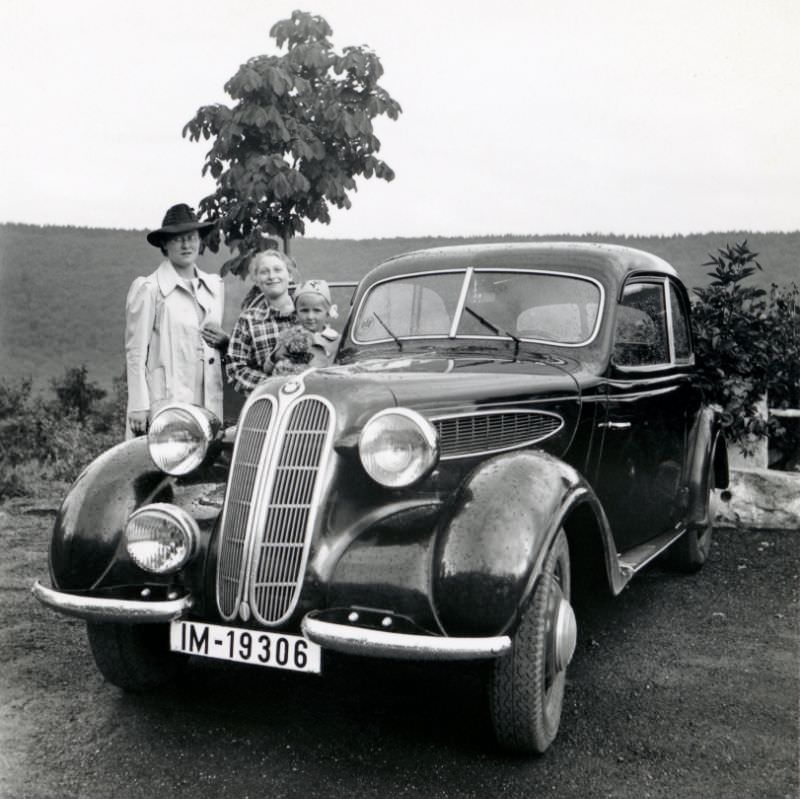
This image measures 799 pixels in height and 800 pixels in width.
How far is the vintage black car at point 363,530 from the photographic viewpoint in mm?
2383

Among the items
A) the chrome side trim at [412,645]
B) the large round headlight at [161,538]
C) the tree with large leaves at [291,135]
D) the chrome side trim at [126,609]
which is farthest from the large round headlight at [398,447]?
the tree with large leaves at [291,135]

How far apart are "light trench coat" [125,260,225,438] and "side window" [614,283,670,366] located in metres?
2.20

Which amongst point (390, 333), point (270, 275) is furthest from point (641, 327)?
point (270, 275)

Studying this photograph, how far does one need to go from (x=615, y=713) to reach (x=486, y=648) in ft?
3.27

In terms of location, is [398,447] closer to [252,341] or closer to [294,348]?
[294,348]

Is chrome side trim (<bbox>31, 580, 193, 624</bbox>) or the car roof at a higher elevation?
the car roof

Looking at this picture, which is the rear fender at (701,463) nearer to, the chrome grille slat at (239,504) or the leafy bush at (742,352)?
the leafy bush at (742,352)

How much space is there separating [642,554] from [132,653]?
7.07ft

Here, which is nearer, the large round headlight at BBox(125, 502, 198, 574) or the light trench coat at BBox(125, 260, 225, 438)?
the large round headlight at BBox(125, 502, 198, 574)

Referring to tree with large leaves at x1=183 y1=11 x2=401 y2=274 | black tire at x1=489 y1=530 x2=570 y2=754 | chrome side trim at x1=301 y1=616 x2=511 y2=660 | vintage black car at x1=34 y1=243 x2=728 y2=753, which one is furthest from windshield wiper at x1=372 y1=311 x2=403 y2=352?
tree with large leaves at x1=183 y1=11 x2=401 y2=274

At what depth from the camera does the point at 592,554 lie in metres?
3.05

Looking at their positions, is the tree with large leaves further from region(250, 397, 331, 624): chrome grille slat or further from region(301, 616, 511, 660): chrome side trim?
region(301, 616, 511, 660): chrome side trim

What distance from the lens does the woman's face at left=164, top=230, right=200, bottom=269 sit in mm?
4656

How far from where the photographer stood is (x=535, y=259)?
3900mm
